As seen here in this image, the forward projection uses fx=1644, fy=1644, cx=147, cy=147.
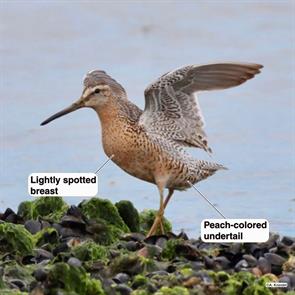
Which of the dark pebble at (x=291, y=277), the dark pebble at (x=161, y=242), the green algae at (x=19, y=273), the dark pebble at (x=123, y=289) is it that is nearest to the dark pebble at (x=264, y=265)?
the dark pebble at (x=291, y=277)

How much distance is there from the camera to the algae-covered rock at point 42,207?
12445 mm

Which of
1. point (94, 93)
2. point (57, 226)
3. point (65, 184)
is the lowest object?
point (57, 226)

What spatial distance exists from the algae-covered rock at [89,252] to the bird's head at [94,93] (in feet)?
6.05

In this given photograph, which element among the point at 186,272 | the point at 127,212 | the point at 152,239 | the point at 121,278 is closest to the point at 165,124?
the point at 127,212

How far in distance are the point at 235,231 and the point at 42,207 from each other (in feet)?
5.89

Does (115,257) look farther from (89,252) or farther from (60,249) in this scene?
(60,249)

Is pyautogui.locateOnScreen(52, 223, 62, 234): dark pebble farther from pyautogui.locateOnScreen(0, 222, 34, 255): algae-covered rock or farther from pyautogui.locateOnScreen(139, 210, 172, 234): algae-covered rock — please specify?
pyautogui.locateOnScreen(139, 210, 172, 234): algae-covered rock

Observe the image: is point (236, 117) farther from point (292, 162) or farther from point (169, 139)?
point (169, 139)

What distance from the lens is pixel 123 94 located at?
13094 mm

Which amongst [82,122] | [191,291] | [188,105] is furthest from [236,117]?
[191,291]

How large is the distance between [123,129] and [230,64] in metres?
0.98

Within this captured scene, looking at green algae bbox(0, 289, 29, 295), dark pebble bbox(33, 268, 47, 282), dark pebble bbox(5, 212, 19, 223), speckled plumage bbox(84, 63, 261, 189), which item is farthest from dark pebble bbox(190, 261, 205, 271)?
speckled plumage bbox(84, 63, 261, 189)

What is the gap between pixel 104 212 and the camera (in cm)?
1220

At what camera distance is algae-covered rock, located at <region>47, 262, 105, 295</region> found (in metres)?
9.94
